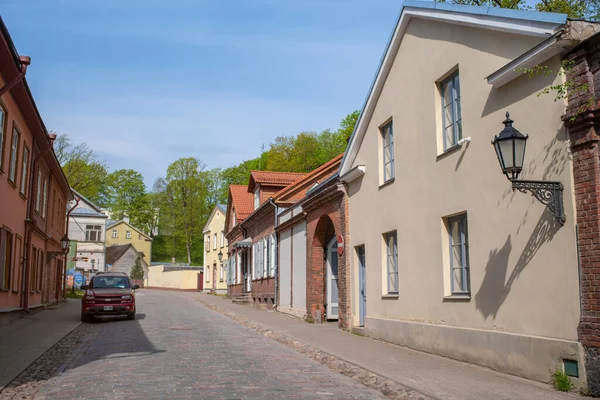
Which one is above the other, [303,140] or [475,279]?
[303,140]

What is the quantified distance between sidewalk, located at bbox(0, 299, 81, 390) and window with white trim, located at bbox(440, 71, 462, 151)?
27.3 feet

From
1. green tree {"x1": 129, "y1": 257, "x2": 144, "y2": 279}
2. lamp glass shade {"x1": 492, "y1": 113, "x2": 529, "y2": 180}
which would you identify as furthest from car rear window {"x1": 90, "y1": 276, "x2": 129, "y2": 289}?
green tree {"x1": 129, "y1": 257, "x2": 144, "y2": 279}

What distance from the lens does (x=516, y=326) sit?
8.87 meters

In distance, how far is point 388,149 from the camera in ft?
46.3

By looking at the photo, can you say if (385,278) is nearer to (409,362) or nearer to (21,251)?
(409,362)

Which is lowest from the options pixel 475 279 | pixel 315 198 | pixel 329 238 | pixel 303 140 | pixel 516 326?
pixel 516 326

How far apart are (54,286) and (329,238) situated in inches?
681

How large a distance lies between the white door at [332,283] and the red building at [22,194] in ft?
31.1

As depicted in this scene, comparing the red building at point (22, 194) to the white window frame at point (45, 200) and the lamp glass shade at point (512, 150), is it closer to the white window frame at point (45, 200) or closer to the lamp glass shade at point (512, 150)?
the white window frame at point (45, 200)

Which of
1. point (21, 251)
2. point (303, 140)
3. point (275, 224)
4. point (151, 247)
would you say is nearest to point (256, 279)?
point (275, 224)

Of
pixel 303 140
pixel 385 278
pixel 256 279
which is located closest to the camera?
pixel 385 278

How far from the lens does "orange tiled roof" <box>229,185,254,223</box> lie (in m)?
37.2

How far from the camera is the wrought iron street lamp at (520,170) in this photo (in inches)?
308

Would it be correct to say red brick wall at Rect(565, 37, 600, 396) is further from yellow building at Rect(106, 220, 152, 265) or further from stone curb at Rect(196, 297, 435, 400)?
yellow building at Rect(106, 220, 152, 265)
